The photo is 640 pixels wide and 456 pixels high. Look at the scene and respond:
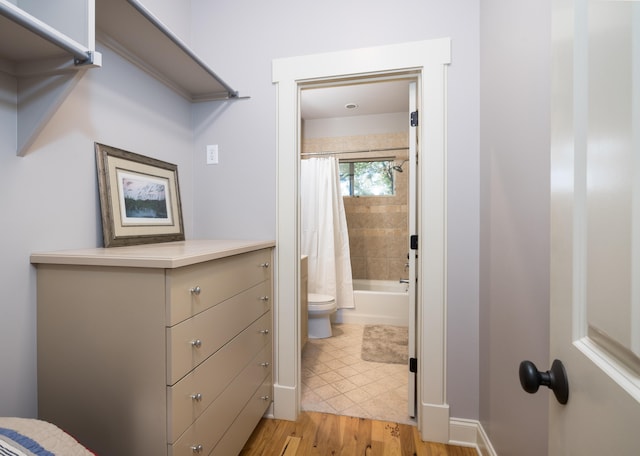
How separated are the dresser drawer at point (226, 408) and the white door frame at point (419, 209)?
18 cm

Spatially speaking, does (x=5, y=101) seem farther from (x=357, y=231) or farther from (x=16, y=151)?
(x=357, y=231)

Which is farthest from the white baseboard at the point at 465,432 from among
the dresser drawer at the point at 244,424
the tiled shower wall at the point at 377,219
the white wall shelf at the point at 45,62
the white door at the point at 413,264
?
the tiled shower wall at the point at 377,219

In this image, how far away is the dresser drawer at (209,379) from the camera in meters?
0.93

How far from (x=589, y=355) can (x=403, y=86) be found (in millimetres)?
3186

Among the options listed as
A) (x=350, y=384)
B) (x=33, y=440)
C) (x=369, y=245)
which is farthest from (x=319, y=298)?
(x=33, y=440)

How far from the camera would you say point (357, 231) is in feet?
13.5

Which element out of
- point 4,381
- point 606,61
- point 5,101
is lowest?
point 4,381

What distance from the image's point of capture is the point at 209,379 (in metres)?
1.10

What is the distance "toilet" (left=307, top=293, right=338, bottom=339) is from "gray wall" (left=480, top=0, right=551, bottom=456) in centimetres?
162

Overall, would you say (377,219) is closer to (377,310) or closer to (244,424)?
(377,310)

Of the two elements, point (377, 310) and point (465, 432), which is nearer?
point (465, 432)

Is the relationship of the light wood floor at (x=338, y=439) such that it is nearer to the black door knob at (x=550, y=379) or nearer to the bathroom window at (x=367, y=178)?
the black door knob at (x=550, y=379)

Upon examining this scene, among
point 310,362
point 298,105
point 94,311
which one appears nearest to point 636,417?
point 94,311

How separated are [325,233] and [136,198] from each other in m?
2.23
